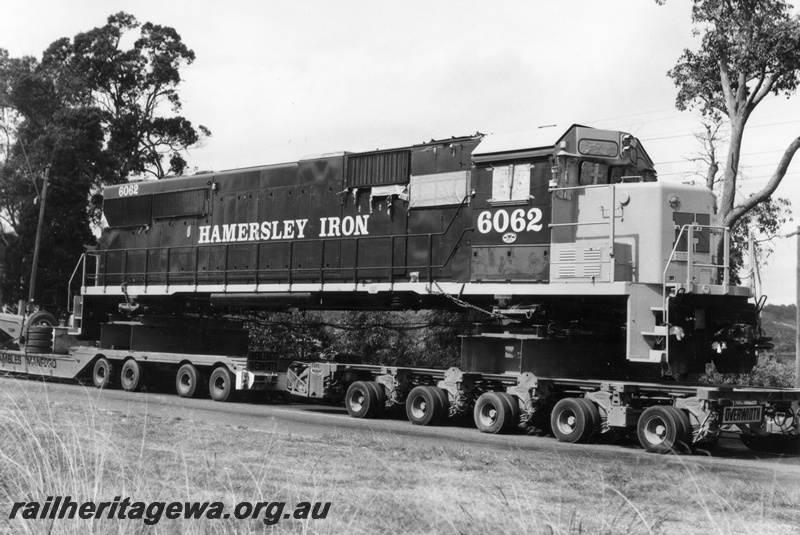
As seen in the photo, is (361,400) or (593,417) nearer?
(593,417)

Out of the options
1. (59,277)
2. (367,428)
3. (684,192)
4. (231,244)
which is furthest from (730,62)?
(59,277)

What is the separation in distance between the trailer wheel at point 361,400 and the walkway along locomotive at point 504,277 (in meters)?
0.05

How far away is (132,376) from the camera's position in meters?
22.6

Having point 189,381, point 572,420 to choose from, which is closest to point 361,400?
point 572,420

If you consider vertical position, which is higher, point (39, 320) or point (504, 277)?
point (504, 277)

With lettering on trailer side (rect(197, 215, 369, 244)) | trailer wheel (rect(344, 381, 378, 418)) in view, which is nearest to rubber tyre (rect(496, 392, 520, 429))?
trailer wheel (rect(344, 381, 378, 418))

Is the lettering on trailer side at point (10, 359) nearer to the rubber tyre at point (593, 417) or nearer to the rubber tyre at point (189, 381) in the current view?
the rubber tyre at point (189, 381)

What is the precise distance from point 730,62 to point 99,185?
1224 inches

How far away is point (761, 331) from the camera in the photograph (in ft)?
47.8

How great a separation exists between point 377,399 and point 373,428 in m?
1.93

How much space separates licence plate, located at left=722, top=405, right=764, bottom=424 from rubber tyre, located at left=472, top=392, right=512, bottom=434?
370 centimetres

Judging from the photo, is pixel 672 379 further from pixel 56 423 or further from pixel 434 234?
pixel 56 423

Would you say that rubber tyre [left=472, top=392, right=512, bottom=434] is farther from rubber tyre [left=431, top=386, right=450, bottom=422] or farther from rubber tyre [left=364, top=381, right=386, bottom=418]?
rubber tyre [left=364, top=381, right=386, bottom=418]

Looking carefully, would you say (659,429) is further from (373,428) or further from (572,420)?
(373,428)
